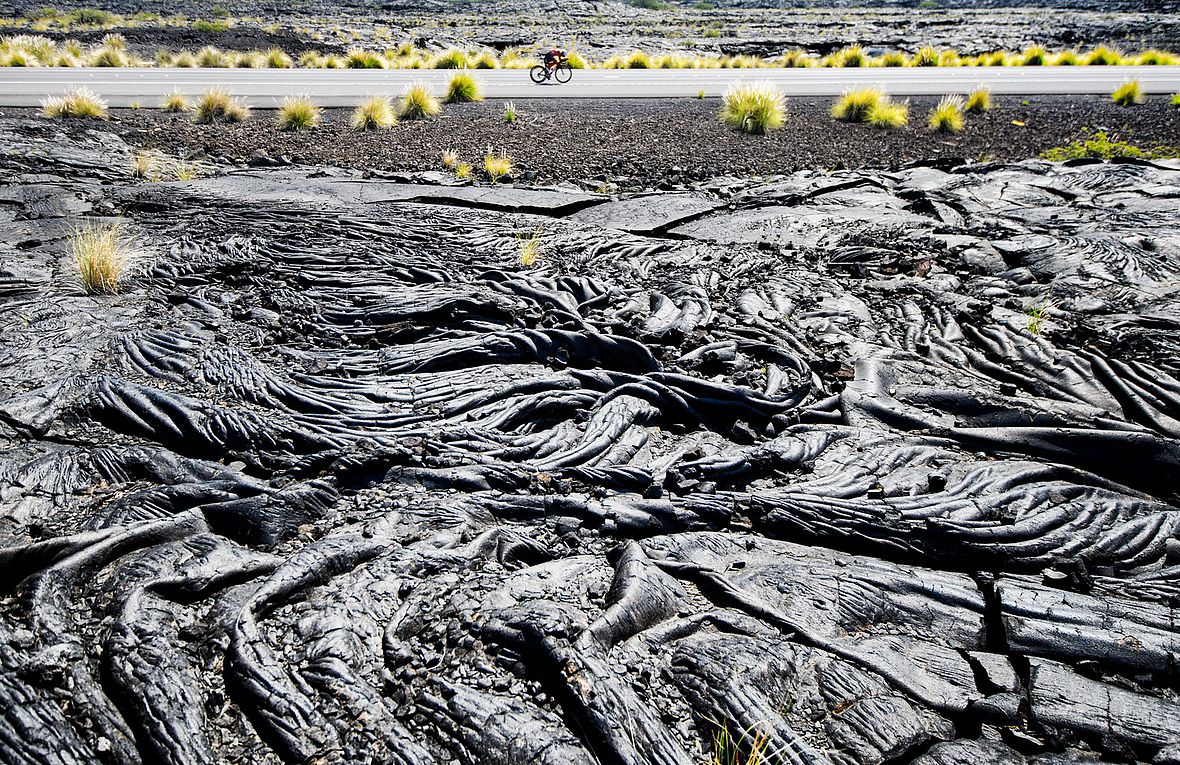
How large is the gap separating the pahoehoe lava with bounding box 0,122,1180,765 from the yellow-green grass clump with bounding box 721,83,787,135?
4.64 m

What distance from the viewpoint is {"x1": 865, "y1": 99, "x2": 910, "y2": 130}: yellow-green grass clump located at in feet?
32.3

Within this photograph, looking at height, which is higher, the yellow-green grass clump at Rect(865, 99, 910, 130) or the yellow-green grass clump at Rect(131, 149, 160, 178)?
the yellow-green grass clump at Rect(865, 99, 910, 130)

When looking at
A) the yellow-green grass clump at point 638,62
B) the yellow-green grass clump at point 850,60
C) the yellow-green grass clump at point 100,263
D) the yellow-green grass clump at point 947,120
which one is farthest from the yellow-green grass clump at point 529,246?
the yellow-green grass clump at point 850,60

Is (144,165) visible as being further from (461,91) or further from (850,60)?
(850,60)

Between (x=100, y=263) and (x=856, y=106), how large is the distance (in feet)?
30.7

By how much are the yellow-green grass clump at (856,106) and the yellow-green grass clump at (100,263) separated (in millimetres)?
9010

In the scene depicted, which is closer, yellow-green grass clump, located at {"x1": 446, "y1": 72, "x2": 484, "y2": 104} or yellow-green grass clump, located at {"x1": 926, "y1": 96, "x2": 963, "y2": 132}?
yellow-green grass clump, located at {"x1": 926, "y1": 96, "x2": 963, "y2": 132}

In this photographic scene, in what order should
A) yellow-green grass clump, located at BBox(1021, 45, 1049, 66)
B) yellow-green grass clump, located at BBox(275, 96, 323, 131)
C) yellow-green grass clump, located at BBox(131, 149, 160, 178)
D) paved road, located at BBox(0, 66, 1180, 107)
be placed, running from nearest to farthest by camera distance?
yellow-green grass clump, located at BBox(131, 149, 160, 178) < yellow-green grass clump, located at BBox(275, 96, 323, 131) < paved road, located at BBox(0, 66, 1180, 107) < yellow-green grass clump, located at BBox(1021, 45, 1049, 66)

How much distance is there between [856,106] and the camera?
33.9 ft

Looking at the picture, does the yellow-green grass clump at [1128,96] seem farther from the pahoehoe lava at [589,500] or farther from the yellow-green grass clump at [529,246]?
the yellow-green grass clump at [529,246]

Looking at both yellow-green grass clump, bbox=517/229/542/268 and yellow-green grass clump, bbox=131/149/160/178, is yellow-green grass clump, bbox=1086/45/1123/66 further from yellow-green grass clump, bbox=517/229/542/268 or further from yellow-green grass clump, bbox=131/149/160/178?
yellow-green grass clump, bbox=131/149/160/178

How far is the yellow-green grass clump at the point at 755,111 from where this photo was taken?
9.65 meters

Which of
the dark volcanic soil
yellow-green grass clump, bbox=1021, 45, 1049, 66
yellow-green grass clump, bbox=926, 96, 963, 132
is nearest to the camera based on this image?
the dark volcanic soil

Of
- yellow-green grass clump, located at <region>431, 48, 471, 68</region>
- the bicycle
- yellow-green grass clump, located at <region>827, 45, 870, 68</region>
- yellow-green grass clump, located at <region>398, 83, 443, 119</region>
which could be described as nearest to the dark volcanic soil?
yellow-green grass clump, located at <region>398, 83, 443, 119</region>
